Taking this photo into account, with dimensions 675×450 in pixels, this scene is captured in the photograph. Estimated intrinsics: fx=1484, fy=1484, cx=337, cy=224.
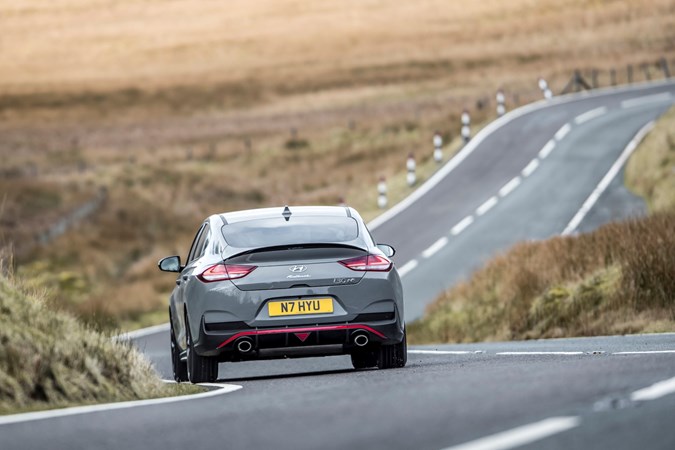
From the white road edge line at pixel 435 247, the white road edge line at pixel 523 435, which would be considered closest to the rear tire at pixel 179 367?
the white road edge line at pixel 523 435

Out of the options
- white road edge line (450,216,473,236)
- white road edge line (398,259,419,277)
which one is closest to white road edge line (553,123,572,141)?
white road edge line (450,216,473,236)

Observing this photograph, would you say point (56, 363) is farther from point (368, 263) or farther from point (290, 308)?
point (368, 263)

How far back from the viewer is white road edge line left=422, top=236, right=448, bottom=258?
98.6 ft

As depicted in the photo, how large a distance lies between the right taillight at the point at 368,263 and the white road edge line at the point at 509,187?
2337 centimetres

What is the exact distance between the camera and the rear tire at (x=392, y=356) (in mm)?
12227

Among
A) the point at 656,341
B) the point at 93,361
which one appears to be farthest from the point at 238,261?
the point at 656,341

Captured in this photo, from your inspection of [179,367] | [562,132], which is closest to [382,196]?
[562,132]

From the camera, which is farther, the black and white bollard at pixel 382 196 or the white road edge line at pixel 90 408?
the black and white bollard at pixel 382 196

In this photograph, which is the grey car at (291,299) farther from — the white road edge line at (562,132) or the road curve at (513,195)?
the white road edge line at (562,132)

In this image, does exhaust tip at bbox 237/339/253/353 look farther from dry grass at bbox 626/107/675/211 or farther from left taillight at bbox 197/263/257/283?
dry grass at bbox 626/107/675/211

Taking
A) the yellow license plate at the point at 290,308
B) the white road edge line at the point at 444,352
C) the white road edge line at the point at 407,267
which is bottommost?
the white road edge line at the point at 444,352

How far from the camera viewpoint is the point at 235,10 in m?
154

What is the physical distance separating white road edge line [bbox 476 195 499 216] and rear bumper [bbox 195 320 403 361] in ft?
71.6

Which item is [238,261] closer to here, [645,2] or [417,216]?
[417,216]
